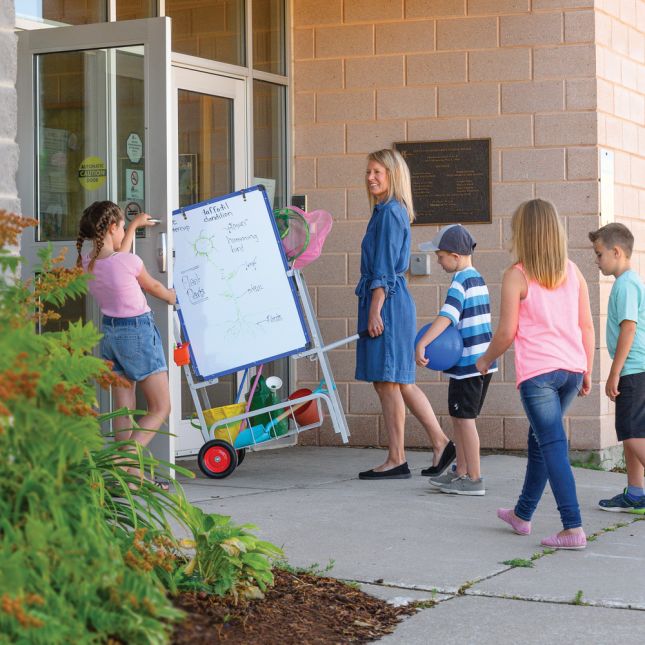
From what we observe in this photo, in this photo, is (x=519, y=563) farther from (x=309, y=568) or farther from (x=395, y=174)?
(x=395, y=174)

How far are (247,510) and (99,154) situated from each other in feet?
8.30

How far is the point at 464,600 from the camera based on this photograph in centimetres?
435

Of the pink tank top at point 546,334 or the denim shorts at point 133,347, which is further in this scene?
the denim shorts at point 133,347

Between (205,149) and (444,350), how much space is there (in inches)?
124

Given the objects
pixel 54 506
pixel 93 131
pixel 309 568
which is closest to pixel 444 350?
pixel 309 568

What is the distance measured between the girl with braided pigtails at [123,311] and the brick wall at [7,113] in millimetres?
2439

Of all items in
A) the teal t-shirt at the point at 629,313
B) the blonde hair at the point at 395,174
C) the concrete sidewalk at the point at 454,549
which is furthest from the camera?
the blonde hair at the point at 395,174

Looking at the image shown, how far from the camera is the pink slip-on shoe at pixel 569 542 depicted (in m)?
5.31

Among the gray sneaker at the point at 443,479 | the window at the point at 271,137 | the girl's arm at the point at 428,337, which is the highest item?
the window at the point at 271,137

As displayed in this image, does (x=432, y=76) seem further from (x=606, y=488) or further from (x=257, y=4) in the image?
(x=606, y=488)

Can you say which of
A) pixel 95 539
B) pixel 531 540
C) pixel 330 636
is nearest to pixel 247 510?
pixel 531 540

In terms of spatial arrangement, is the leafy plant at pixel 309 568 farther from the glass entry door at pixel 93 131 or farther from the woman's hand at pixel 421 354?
the glass entry door at pixel 93 131

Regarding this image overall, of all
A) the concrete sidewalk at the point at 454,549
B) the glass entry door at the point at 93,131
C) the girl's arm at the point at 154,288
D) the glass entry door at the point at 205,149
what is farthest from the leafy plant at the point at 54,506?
the glass entry door at the point at 205,149

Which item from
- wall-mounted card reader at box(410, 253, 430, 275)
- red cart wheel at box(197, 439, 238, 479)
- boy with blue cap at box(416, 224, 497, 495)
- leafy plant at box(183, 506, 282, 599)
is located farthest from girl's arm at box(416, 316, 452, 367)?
leafy plant at box(183, 506, 282, 599)
